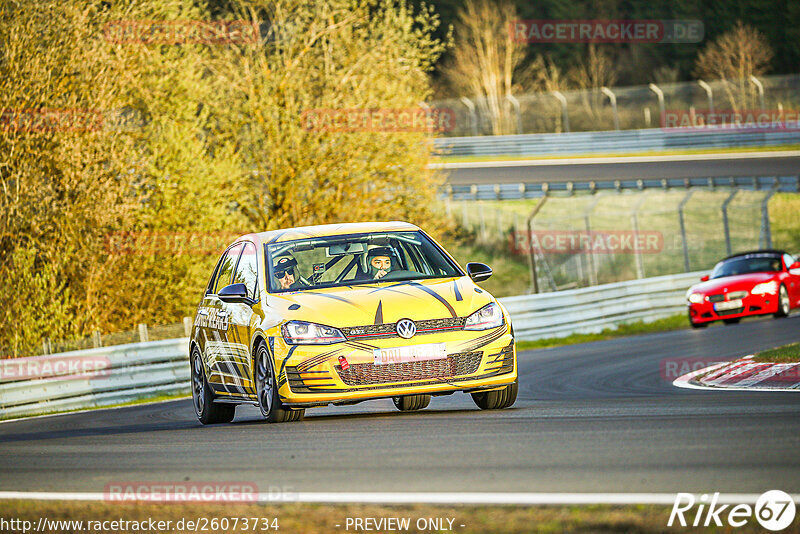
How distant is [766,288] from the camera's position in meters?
24.5

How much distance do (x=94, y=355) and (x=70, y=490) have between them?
457 inches

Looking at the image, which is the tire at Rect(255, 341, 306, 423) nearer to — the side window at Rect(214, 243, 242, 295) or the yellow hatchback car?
the yellow hatchback car

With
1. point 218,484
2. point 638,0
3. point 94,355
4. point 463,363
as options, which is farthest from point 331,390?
point 638,0

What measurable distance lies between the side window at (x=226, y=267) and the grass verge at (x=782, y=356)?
6088 mm

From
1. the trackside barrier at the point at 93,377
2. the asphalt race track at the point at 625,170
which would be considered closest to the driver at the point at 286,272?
the trackside barrier at the point at 93,377

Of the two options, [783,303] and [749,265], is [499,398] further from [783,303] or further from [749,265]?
[749,265]

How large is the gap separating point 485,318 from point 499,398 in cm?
80

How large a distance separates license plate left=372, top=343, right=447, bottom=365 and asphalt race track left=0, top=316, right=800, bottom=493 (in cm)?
45

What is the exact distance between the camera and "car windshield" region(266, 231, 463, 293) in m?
10.8

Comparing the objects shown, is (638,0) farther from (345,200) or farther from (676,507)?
(676,507)

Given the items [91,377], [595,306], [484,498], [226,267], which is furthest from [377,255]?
[595,306]

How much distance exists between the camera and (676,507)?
5.41 meters

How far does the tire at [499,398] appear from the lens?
1045cm

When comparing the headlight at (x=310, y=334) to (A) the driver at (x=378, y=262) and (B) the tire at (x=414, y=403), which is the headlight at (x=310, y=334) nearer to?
(A) the driver at (x=378, y=262)
